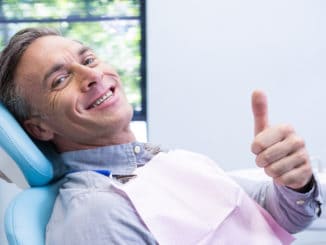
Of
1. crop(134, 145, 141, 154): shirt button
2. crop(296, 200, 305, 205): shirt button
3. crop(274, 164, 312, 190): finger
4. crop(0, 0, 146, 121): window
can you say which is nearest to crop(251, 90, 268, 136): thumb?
crop(274, 164, 312, 190): finger

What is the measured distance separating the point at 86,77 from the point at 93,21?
1.24m

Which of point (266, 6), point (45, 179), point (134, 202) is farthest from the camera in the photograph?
point (266, 6)

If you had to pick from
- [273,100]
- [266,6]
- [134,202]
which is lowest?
[273,100]

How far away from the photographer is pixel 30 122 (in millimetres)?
1038

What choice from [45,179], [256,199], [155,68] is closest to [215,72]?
[155,68]

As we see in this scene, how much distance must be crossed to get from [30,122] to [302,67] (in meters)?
1.40

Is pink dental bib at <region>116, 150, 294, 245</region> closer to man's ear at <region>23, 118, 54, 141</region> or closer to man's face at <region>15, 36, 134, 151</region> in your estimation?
man's face at <region>15, 36, 134, 151</region>

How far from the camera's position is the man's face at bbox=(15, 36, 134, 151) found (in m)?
0.98

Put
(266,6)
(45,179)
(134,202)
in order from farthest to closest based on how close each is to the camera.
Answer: (266,6), (45,179), (134,202)

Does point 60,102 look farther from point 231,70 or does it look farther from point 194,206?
point 231,70

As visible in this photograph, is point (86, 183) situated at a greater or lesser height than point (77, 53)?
lesser

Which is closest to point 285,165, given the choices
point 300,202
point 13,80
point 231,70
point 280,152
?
point 280,152

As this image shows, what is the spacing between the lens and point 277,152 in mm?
758

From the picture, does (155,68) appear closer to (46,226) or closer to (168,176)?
(168,176)
